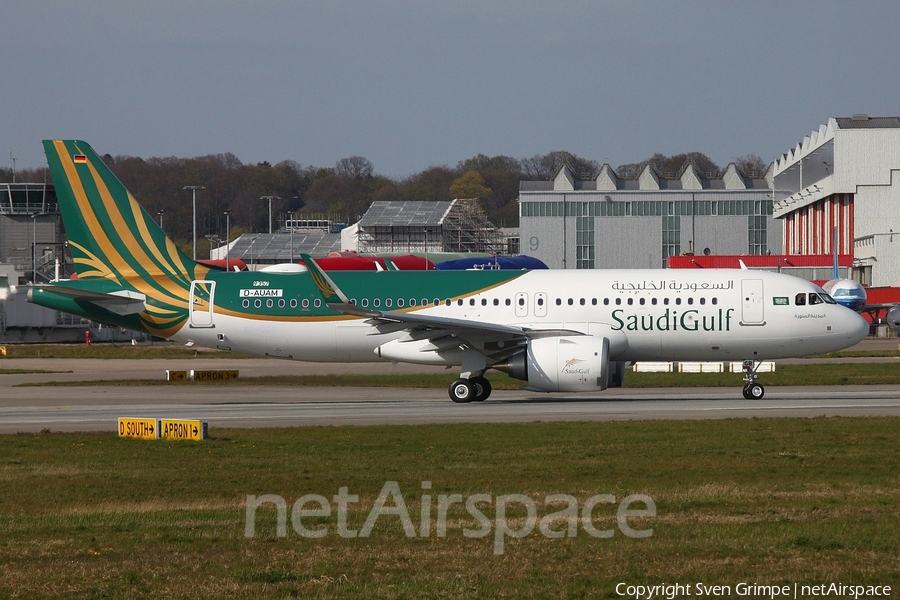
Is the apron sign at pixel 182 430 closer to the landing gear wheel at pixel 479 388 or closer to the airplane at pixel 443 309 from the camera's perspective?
the airplane at pixel 443 309

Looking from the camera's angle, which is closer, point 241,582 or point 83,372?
point 241,582

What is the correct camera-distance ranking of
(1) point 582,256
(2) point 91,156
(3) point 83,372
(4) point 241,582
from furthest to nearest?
(1) point 582,256
(3) point 83,372
(2) point 91,156
(4) point 241,582

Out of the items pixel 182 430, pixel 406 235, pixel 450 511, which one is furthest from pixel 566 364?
pixel 406 235

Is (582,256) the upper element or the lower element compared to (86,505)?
upper

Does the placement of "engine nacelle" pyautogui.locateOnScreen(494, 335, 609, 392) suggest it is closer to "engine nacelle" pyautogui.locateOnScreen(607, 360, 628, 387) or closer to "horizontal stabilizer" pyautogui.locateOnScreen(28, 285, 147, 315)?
"engine nacelle" pyautogui.locateOnScreen(607, 360, 628, 387)

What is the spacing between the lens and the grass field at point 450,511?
979 cm

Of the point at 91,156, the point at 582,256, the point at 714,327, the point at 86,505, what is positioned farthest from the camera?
the point at 582,256

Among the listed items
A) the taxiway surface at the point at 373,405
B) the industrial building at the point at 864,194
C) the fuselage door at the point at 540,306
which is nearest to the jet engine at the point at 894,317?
the industrial building at the point at 864,194

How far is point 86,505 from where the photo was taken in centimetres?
1437

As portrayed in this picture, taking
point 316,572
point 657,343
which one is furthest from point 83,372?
point 316,572

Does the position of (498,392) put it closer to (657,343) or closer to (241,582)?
(657,343)

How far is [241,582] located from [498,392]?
26786 mm

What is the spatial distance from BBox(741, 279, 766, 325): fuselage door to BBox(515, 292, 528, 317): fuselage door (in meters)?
6.33

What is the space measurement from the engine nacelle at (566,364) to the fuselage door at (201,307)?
9942 mm
